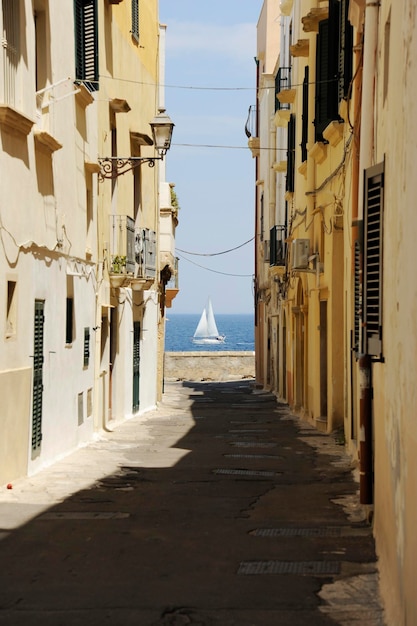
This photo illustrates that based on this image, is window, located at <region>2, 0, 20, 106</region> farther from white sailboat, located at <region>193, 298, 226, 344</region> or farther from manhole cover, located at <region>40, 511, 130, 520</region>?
white sailboat, located at <region>193, 298, 226, 344</region>

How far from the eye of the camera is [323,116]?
21.8 m

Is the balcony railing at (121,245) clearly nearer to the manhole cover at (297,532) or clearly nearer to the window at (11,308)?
the window at (11,308)

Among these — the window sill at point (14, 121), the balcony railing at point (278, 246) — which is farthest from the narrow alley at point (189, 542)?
the balcony railing at point (278, 246)

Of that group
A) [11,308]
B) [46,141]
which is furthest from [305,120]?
[11,308]

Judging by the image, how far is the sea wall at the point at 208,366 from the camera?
57469 millimetres

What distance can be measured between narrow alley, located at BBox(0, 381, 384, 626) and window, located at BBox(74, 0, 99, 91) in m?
6.38

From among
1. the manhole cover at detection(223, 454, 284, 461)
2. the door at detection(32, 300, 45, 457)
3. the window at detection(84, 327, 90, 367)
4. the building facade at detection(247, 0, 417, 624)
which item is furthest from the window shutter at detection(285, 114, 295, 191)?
the door at detection(32, 300, 45, 457)

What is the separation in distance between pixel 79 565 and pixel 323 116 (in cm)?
1399

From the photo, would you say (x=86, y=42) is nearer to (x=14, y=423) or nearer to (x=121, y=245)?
(x=121, y=245)

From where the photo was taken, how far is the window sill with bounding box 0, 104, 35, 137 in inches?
545

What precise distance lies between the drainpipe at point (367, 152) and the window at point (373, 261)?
0.90 m

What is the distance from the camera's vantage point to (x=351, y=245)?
1594 centimetres

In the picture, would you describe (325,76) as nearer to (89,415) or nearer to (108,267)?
(108,267)

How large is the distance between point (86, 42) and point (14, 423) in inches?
330
